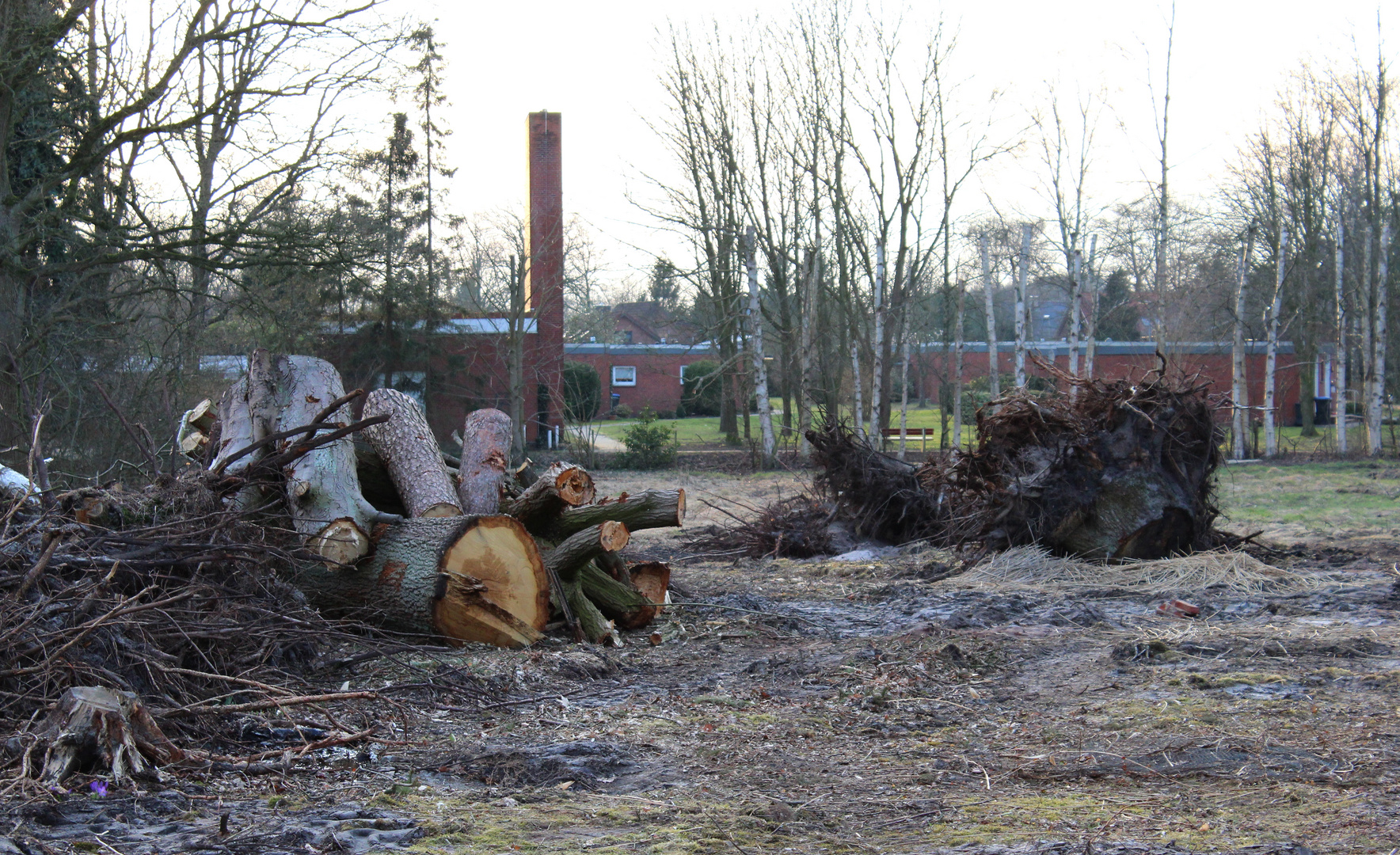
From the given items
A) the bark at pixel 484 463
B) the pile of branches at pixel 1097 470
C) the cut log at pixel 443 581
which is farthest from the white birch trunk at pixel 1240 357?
the cut log at pixel 443 581

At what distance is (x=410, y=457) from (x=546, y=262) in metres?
20.1

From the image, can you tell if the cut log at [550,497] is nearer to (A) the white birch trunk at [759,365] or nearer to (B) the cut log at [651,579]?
(B) the cut log at [651,579]

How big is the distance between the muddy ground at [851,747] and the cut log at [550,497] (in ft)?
3.25

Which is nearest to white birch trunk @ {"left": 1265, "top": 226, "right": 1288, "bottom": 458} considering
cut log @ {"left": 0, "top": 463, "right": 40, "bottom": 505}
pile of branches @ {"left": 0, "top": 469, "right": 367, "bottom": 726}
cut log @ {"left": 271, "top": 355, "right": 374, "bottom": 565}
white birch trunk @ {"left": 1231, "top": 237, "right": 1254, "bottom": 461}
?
white birch trunk @ {"left": 1231, "top": 237, "right": 1254, "bottom": 461}

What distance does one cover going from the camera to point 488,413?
302 inches

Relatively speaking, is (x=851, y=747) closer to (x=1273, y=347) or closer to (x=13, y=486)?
(x=13, y=486)

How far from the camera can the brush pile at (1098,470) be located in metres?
8.70

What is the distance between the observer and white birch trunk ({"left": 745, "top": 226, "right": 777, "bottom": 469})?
72.4 feet

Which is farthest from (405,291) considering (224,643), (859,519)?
(224,643)

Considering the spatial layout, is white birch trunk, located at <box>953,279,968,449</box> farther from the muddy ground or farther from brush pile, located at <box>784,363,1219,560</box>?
the muddy ground

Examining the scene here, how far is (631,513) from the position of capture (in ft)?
22.1

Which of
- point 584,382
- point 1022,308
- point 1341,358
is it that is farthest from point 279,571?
point 584,382

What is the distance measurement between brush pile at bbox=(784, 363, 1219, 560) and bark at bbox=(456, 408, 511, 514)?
456 cm

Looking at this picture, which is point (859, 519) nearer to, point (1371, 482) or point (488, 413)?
point (488, 413)
